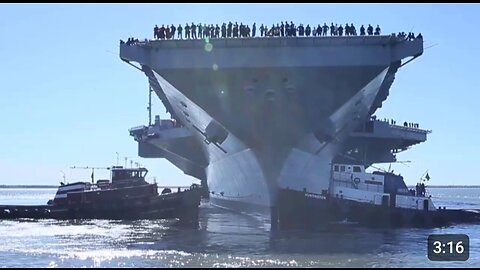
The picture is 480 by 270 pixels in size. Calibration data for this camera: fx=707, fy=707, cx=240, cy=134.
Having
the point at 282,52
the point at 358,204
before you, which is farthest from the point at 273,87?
the point at 358,204

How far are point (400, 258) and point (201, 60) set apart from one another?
10.9m

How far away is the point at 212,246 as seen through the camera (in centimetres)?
2242

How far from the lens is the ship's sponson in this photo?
2595 centimetres

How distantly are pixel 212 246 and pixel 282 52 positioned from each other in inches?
316

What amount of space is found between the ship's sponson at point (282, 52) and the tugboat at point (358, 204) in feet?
18.2

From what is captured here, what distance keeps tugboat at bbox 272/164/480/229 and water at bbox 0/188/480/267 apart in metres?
1.27

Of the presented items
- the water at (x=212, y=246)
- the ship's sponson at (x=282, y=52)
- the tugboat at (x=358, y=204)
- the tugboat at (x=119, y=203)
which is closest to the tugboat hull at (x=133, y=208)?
the tugboat at (x=119, y=203)

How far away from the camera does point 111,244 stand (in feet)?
76.7

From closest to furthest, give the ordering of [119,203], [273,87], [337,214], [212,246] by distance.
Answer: [212,246] → [273,87] → [337,214] → [119,203]

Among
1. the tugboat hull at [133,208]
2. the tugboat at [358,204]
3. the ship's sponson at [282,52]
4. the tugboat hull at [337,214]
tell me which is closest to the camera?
the ship's sponson at [282,52]

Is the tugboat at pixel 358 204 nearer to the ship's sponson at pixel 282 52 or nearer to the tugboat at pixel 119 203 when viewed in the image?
the ship's sponson at pixel 282 52

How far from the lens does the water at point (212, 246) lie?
61.5 feet

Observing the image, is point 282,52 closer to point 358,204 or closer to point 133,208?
point 358,204

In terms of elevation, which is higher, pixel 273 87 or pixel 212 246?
pixel 273 87
